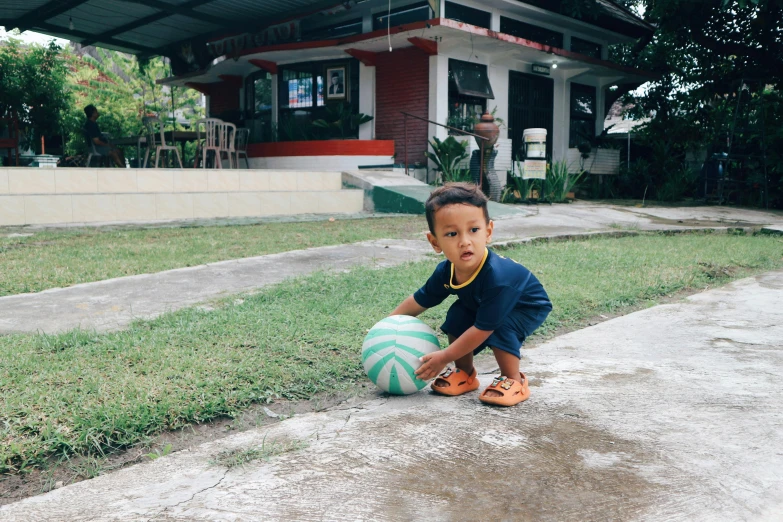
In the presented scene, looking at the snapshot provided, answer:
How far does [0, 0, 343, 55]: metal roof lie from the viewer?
50.9 ft

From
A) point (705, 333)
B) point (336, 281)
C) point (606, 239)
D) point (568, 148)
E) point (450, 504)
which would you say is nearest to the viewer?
point (450, 504)

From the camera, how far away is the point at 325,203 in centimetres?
1205

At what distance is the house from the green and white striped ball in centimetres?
1093

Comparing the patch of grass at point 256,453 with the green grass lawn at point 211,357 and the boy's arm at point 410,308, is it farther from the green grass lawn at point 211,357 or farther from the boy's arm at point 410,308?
the boy's arm at point 410,308

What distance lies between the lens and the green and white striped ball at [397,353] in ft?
9.75

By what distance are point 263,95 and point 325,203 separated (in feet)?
25.8

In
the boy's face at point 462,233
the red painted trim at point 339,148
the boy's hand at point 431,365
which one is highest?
the red painted trim at point 339,148

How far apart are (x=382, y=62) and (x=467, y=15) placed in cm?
222

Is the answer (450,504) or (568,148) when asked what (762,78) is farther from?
(450,504)

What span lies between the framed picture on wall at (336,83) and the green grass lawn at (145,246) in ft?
23.6

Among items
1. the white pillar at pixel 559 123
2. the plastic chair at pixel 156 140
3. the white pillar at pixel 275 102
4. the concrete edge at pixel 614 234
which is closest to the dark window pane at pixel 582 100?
the white pillar at pixel 559 123

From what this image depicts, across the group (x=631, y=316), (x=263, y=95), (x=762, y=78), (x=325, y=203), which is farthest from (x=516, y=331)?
(x=263, y=95)

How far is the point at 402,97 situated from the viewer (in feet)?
50.7

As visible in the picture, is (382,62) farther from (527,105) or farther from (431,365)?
(431,365)
